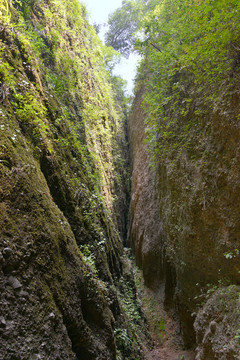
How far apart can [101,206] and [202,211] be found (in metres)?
2.96

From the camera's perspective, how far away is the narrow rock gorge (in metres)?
2.46

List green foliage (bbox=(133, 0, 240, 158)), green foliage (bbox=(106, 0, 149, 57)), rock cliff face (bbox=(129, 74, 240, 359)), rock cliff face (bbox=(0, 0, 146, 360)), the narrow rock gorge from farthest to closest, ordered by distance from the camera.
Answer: green foliage (bbox=(106, 0, 149, 57)) < rock cliff face (bbox=(129, 74, 240, 359)) < green foliage (bbox=(133, 0, 240, 158)) < the narrow rock gorge < rock cliff face (bbox=(0, 0, 146, 360))

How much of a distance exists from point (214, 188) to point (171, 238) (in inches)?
110

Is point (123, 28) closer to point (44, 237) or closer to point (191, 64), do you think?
point (191, 64)

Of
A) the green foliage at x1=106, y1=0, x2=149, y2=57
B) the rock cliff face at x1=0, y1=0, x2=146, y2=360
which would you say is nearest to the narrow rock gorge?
the rock cliff face at x1=0, y1=0, x2=146, y2=360

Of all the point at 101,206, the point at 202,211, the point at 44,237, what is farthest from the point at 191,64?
the point at 44,237

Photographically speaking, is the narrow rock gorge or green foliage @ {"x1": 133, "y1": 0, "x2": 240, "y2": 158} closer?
the narrow rock gorge

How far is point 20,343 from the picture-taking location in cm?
189

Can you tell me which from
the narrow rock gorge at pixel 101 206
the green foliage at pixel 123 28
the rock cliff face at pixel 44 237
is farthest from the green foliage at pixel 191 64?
the green foliage at pixel 123 28

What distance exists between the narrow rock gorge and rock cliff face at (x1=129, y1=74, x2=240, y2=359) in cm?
3

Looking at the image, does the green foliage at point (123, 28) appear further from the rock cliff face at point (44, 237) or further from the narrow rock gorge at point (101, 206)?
the rock cliff face at point (44, 237)

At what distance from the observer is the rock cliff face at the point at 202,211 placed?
195 inches

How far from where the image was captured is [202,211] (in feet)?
19.1

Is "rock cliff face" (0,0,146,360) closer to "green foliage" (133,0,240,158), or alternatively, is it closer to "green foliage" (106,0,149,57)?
"green foliage" (133,0,240,158)
